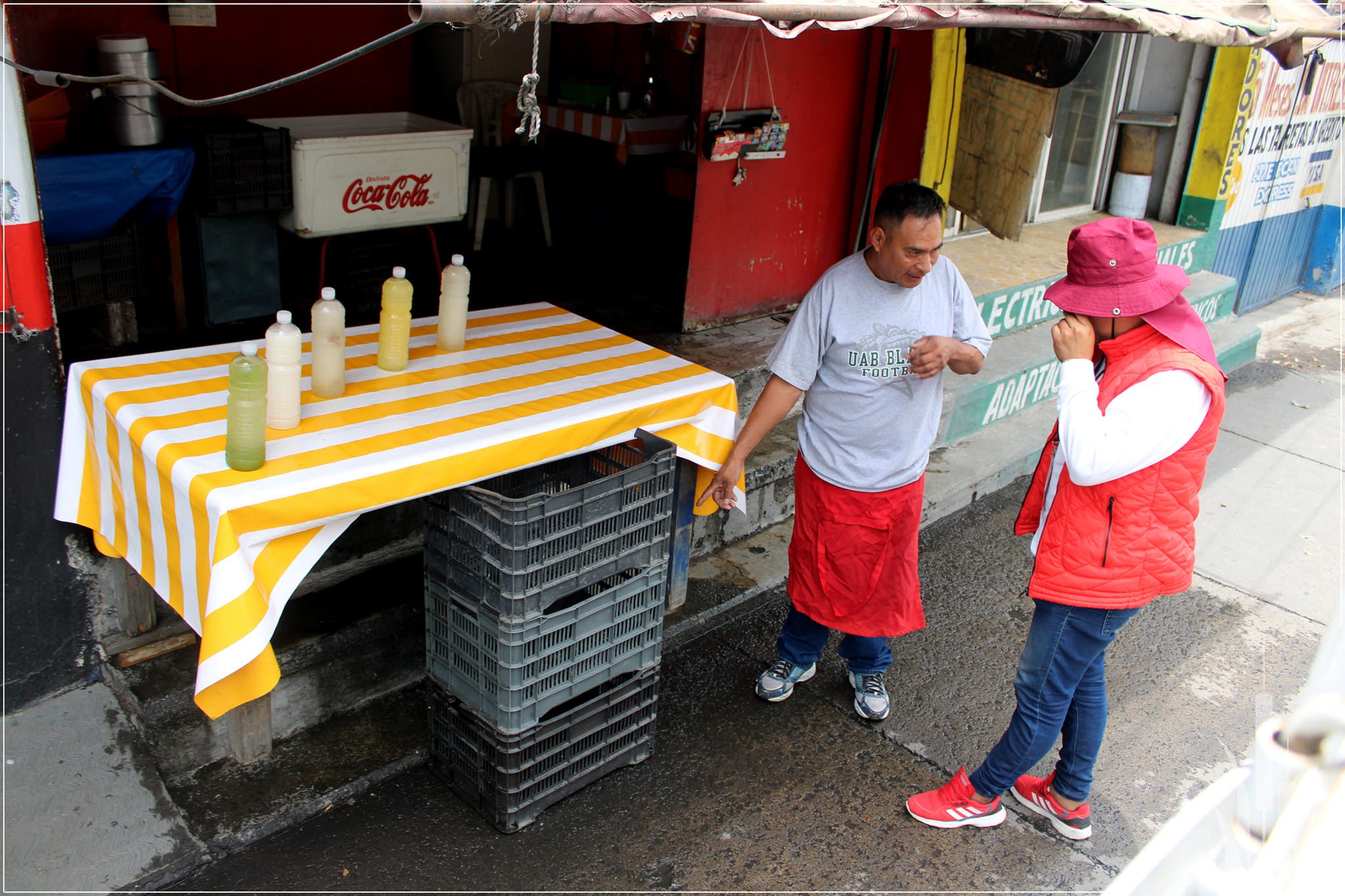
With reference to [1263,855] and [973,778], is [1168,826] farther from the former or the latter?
[973,778]

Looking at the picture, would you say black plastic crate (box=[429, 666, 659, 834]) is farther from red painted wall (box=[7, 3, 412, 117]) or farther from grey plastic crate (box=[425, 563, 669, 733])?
red painted wall (box=[7, 3, 412, 117])

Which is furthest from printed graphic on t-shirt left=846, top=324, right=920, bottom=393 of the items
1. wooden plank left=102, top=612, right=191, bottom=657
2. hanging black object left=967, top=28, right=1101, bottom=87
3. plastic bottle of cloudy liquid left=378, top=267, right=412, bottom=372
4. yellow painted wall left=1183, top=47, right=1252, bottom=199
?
yellow painted wall left=1183, top=47, right=1252, bottom=199

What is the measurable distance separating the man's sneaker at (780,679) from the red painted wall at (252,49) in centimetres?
433

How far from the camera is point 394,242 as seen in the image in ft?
18.9

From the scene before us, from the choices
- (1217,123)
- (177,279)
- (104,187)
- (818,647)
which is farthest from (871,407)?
(1217,123)

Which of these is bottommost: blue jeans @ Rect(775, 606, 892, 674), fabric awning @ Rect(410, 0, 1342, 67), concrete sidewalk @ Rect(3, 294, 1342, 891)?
concrete sidewalk @ Rect(3, 294, 1342, 891)

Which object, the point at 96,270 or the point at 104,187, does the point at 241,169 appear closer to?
the point at 104,187

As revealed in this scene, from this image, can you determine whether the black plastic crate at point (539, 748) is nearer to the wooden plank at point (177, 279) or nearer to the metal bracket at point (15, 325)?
the metal bracket at point (15, 325)

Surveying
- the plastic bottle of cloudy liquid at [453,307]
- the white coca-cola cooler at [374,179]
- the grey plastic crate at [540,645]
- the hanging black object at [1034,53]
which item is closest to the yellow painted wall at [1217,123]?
the hanging black object at [1034,53]

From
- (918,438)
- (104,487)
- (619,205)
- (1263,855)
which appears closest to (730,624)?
(918,438)

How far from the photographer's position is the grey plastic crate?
2.88m

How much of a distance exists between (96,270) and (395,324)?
233 cm

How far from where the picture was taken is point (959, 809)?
10.9ft

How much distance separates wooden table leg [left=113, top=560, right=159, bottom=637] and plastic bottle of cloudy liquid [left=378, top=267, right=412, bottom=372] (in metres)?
1.02
